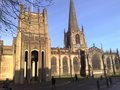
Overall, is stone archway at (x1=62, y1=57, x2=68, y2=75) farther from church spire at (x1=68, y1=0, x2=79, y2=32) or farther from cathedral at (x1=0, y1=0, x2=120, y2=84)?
church spire at (x1=68, y1=0, x2=79, y2=32)

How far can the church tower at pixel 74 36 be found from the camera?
7088 centimetres

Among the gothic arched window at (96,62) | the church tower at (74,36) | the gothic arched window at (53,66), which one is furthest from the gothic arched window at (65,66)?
the gothic arched window at (96,62)

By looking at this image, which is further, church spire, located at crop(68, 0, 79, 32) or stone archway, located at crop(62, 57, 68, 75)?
church spire, located at crop(68, 0, 79, 32)

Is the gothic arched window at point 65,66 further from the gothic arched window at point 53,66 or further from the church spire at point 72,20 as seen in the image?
the church spire at point 72,20

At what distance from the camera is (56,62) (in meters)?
Result: 63.1

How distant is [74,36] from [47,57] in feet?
108

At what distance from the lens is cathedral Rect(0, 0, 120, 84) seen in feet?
128

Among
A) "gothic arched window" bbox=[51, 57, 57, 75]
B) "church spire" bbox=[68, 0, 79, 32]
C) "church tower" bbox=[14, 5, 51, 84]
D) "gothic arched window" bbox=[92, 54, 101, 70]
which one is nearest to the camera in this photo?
"church tower" bbox=[14, 5, 51, 84]

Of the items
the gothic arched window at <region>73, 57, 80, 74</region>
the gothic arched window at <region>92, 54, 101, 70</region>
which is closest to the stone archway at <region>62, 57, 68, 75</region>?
the gothic arched window at <region>73, 57, 80, 74</region>

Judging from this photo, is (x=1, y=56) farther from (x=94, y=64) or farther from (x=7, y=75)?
(x=94, y=64)

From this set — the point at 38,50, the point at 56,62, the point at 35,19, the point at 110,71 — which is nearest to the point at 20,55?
the point at 38,50

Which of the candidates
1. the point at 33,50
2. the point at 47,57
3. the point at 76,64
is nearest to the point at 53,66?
the point at 76,64

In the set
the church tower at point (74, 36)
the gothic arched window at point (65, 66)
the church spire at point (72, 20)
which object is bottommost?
the gothic arched window at point (65, 66)

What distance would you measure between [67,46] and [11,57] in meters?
30.5
